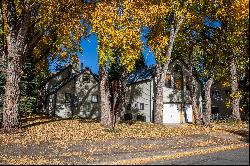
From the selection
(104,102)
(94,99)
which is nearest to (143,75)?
(94,99)

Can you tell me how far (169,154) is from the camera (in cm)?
1320

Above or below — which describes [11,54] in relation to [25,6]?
below

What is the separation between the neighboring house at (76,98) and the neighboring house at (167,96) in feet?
20.0

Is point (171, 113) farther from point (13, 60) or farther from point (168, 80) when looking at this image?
point (13, 60)

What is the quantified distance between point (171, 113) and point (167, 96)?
2032 millimetres

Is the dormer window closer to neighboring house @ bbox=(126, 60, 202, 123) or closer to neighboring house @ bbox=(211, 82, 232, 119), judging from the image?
neighboring house @ bbox=(126, 60, 202, 123)

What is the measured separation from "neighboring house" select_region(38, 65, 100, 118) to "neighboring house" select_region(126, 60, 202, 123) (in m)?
6.08

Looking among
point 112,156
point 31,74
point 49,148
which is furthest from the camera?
point 31,74

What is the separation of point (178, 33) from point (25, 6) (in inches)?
554

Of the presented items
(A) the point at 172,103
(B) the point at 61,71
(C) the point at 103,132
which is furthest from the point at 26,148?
(B) the point at 61,71

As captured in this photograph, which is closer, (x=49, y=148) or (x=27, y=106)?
(x=49, y=148)

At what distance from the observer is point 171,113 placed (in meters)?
41.3

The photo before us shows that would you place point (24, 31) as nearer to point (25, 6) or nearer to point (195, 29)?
point (25, 6)

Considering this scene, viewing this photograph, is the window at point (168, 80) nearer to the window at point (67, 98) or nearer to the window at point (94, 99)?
the window at point (94, 99)
